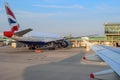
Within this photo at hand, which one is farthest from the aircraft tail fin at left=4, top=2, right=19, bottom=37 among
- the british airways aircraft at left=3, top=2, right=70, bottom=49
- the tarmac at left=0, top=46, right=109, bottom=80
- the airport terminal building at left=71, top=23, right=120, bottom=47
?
the airport terminal building at left=71, top=23, right=120, bottom=47

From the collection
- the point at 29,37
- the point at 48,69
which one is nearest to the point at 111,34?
the point at 29,37

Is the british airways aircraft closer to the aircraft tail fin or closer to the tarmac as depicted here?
the aircraft tail fin

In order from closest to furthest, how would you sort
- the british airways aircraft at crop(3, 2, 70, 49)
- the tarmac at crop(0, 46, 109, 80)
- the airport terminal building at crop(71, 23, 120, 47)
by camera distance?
1. the tarmac at crop(0, 46, 109, 80)
2. the british airways aircraft at crop(3, 2, 70, 49)
3. the airport terminal building at crop(71, 23, 120, 47)

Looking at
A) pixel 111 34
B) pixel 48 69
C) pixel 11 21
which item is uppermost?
pixel 11 21

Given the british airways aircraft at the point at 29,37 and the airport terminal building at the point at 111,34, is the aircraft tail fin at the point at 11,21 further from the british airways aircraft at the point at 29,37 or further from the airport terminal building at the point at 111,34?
the airport terminal building at the point at 111,34

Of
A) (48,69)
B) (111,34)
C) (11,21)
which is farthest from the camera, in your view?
(111,34)

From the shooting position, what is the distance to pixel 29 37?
115 feet

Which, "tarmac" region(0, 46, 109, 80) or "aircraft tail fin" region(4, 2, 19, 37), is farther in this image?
"aircraft tail fin" region(4, 2, 19, 37)

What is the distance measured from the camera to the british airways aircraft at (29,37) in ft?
107

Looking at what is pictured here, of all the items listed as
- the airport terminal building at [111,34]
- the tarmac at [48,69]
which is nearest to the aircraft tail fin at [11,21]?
the tarmac at [48,69]

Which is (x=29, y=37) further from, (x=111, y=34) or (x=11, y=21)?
(x=111, y=34)

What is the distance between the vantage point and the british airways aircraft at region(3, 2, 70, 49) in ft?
107

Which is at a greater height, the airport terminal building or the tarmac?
the airport terminal building

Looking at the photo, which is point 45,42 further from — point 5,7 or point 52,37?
point 5,7
